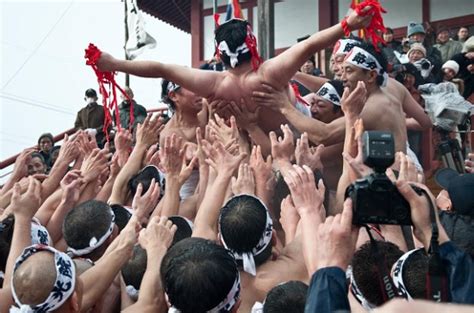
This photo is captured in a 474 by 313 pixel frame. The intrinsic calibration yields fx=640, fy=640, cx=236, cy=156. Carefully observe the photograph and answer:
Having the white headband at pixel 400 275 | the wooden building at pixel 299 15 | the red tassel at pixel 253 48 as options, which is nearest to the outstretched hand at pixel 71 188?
the red tassel at pixel 253 48

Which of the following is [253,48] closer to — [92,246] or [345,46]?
[345,46]

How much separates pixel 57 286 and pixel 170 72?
2.26 meters

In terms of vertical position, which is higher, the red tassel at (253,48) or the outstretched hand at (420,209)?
the red tassel at (253,48)

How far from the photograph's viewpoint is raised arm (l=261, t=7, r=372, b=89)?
3777 millimetres

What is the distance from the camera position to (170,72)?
4312mm

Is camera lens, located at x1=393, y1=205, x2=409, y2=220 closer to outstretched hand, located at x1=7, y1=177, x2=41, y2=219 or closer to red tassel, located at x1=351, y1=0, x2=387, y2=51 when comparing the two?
outstretched hand, located at x1=7, y1=177, x2=41, y2=219

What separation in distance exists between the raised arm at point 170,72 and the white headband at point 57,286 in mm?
2030

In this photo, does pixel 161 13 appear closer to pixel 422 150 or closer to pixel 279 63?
pixel 422 150

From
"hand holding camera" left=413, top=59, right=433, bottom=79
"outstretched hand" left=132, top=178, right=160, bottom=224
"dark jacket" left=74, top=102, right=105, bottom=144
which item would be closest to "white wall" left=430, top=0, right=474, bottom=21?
"hand holding camera" left=413, top=59, right=433, bottom=79

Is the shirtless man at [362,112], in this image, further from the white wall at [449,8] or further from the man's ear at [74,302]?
the white wall at [449,8]

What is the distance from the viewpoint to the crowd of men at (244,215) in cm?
198

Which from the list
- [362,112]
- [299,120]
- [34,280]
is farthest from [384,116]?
[34,280]

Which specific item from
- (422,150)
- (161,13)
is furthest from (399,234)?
(161,13)

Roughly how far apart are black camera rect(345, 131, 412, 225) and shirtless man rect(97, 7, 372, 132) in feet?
7.32
